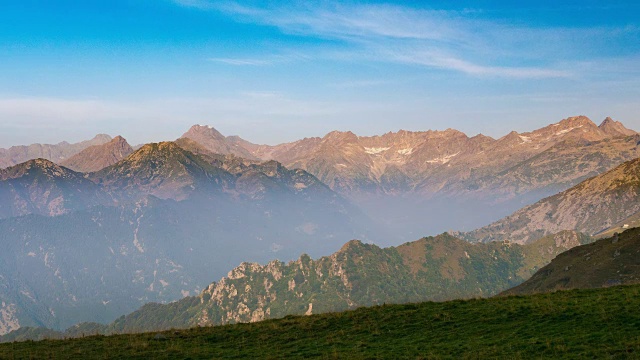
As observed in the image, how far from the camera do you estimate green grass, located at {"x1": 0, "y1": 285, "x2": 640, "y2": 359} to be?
122 feet

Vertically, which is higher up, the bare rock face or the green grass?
the green grass

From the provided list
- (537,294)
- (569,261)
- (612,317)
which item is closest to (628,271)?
(569,261)

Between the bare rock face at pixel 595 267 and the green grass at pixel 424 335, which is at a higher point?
the green grass at pixel 424 335

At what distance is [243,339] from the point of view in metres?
46.9

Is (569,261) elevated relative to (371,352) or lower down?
lower down

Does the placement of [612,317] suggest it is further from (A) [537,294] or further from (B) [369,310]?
(B) [369,310]

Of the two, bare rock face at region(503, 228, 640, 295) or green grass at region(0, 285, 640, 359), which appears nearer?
green grass at region(0, 285, 640, 359)

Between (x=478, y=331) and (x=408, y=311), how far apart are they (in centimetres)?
845

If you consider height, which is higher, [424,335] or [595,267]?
[424,335]

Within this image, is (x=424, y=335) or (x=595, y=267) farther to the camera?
(x=595, y=267)

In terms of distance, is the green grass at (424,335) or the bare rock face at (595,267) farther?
the bare rock face at (595,267)

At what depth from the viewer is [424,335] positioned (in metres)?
43.8

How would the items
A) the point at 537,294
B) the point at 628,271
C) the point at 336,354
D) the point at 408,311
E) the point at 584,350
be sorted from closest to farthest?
the point at 584,350
the point at 336,354
the point at 408,311
the point at 537,294
the point at 628,271

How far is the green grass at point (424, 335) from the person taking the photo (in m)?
37.3
